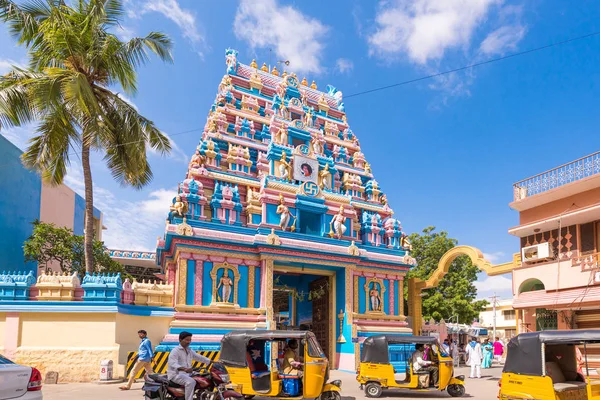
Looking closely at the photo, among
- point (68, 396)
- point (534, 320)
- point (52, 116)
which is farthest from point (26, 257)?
point (534, 320)

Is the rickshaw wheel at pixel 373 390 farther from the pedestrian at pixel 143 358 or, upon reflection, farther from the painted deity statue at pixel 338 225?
the painted deity statue at pixel 338 225

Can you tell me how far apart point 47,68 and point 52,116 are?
1.52 metres

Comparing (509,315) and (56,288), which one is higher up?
(56,288)

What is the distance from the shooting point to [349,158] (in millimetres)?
23812

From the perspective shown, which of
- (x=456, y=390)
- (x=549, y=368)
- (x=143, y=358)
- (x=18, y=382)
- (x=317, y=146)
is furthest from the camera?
(x=317, y=146)

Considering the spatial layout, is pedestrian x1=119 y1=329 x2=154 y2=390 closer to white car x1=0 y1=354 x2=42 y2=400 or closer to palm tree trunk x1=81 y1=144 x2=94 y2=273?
palm tree trunk x1=81 y1=144 x2=94 y2=273

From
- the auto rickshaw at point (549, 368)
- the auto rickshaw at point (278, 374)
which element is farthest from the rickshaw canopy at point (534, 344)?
the auto rickshaw at point (278, 374)

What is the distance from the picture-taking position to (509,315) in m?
57.5

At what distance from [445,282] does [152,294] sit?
2156 centimetres

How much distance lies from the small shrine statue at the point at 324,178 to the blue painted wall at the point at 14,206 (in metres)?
15.1

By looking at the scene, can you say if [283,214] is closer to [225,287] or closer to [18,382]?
[225,287]

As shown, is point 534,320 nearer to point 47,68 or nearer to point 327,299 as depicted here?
point 327,299

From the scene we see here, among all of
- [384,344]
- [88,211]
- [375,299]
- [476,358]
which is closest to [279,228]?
[375,299]

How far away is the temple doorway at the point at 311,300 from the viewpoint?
2011 centimetres
